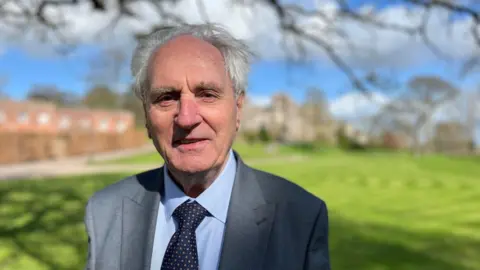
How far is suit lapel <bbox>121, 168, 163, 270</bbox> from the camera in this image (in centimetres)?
161

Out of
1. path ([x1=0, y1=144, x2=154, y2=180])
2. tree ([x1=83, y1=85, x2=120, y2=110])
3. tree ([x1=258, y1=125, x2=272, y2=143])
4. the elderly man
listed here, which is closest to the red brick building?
tree ([x1=83, y1=85, x2=120, y2=110])

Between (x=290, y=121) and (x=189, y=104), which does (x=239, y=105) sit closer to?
(x=189, y=104)

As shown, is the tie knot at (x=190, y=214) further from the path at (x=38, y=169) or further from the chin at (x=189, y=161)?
the path at (x=38, y=169)

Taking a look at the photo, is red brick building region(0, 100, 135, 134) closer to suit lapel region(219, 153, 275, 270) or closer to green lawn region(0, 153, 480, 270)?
green lawn region(0, 153, 480, 270)

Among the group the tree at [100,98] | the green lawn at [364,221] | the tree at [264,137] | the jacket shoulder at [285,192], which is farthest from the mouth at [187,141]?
the tree at [100,98]

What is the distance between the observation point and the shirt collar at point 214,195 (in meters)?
1.60

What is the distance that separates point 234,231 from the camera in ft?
5.11

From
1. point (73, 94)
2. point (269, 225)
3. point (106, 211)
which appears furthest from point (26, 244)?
point (73, 94)

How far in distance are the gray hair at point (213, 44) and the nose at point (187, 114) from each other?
17 centimetres

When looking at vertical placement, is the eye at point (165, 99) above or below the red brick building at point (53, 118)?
below

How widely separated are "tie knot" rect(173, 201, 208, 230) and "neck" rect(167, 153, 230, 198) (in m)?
0.04

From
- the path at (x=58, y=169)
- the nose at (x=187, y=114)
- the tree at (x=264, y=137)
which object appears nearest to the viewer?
the nose at (x=187, y=114)

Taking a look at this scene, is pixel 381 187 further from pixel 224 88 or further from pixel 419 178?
pixel 224 88

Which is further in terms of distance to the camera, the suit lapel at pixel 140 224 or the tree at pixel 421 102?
the tree at pixel 421 102
